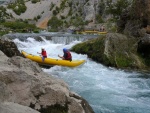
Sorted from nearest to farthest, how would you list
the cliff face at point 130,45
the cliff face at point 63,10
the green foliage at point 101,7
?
the cliff face at point 130,45, the green foliage at point 101,7, the cliff face at point 63,10

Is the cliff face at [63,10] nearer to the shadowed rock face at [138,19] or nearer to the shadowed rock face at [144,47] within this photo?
the shadowed rock face at [138,19]

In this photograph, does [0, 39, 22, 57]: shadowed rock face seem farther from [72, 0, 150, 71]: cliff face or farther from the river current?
[72, 0, 150, 71]: cliff face

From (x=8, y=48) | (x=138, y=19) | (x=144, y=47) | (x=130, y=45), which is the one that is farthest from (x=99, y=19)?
(x=8, y=48)

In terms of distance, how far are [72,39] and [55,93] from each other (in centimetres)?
2635

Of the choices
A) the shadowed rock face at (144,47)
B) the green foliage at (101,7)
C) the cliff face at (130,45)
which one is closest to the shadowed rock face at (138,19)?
the cliff face at (130,45)

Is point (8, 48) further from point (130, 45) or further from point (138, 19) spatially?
point (138, 19)

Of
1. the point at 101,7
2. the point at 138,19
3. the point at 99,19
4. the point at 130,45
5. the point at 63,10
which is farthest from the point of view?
the point at 63,10

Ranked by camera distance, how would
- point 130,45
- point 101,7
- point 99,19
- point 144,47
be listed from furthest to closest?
point 101,7, point 99,19, point 130,45, point 144,47

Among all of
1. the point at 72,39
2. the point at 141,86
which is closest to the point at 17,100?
the point at 141,86

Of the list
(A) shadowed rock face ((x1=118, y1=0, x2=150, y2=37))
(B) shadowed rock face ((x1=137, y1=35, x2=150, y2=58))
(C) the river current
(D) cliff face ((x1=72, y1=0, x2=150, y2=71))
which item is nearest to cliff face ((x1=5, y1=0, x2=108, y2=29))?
(A) shadowed rock face ((x1=118, y1=0, x2=150, y2=37))

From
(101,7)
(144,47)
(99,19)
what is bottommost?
(99,19)

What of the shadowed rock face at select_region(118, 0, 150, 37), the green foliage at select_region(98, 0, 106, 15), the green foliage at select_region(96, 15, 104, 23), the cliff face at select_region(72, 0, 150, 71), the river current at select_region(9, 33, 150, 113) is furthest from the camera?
the green foliage at select_region(98, 0, 106, 15)

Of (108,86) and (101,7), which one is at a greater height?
(108,86)

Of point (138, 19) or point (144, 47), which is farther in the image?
point (138, 19)
